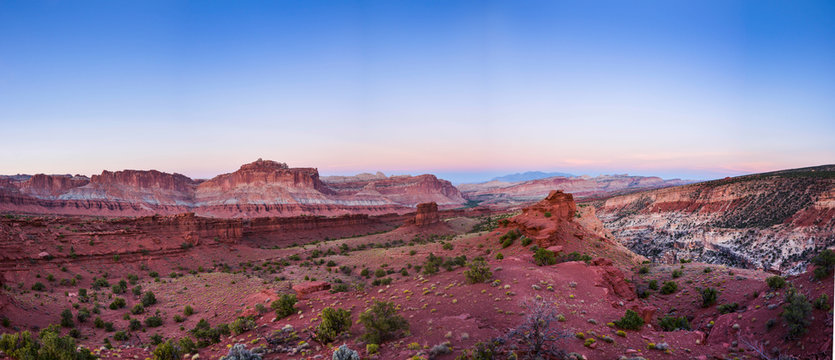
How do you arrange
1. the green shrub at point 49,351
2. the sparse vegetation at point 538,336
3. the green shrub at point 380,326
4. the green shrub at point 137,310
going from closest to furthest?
the sparse vegetation at point 538,336
the green shrub at point 49,351
the green shrub at point 380,326
the green shrub at point 137,310

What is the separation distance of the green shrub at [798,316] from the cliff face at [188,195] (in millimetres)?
99572

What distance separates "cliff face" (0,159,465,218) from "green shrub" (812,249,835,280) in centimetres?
9922

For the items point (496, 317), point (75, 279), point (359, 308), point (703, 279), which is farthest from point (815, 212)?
point (75, 279)

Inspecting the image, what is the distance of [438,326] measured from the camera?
11883 mm

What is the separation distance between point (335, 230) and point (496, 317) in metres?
59.0

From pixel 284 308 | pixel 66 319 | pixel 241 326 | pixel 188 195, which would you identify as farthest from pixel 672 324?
pixel 188 195

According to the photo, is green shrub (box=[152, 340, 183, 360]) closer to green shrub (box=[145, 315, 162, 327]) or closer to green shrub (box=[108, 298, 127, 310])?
green shrub (box=[145, 315, 162, 327])

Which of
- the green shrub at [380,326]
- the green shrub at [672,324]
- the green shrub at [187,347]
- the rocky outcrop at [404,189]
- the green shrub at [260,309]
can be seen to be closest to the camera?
the green shrub at [380,326]

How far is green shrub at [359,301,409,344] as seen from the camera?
11359 mm

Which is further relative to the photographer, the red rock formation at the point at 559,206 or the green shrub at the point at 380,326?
the red rock formation at the point at 559,206

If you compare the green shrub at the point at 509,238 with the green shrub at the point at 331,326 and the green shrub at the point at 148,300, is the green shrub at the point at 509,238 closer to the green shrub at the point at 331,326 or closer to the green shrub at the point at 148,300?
the green shrub at the point at 331,326

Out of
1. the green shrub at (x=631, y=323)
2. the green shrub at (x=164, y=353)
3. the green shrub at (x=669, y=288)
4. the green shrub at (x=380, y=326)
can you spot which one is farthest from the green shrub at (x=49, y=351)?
the green shrub at (x=669, y=288)

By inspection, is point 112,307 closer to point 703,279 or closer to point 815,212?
point 703,279

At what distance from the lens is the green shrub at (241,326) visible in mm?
15156
